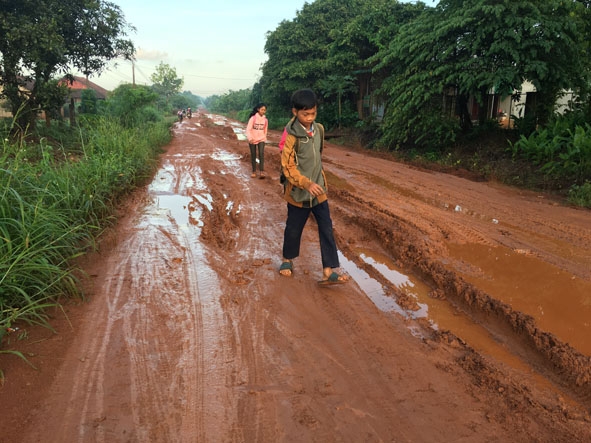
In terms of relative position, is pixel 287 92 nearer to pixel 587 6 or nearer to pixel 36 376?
pixel 587 6

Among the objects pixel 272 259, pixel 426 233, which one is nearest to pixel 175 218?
pixel 272 259

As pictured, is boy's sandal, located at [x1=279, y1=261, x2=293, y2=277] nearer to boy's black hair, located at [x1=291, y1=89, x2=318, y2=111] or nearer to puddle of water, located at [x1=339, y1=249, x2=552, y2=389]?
puddle of water, located at [x1=339, y1=249, x2=552, y2=389]

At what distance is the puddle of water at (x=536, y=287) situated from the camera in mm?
3227

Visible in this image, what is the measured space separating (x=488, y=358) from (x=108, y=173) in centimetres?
611

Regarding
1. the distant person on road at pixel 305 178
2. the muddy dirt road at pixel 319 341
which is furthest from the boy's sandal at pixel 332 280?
the muddy dirt road at pixel 319 341

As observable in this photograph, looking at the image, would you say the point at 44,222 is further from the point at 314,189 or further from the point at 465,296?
the point at 465,296

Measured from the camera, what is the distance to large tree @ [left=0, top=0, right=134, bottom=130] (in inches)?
491

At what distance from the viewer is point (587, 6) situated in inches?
410

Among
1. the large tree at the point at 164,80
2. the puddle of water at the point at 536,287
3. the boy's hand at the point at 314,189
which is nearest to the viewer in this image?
the puddle of water at the point at 536,287

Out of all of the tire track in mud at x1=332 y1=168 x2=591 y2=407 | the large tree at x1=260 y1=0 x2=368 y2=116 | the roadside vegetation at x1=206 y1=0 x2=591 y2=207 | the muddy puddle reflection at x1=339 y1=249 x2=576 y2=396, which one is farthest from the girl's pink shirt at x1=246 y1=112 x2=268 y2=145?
the large tree at x1=260 y1=0 x2=368 y2=116

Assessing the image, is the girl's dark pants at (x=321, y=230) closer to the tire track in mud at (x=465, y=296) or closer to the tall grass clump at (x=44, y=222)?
the tire track in mud at (x=465, y=296)

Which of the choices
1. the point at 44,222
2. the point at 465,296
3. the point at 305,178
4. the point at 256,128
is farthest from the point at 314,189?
the point at 256,128

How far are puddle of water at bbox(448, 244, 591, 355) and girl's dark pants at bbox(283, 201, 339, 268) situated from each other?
1.35m

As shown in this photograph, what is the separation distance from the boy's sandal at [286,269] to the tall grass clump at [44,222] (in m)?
1.83
